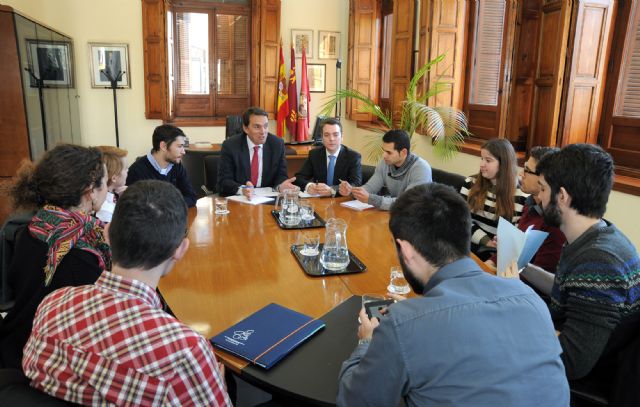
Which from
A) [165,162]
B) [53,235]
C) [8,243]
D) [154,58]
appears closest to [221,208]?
[165,162]

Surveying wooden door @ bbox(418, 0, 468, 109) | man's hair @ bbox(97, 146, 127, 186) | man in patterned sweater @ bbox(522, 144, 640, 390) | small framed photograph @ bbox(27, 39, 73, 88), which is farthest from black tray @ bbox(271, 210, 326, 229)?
small framed photograph @ bbox(27, 39, 73, 88)

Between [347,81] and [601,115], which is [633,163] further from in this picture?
[347,81]

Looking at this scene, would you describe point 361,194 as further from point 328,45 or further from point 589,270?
point 328,45

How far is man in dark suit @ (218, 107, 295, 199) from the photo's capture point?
151 inches

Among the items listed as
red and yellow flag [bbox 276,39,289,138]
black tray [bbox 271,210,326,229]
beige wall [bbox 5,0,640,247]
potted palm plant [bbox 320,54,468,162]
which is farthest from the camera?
red and yellow flag [bbox 276,39,289,138]

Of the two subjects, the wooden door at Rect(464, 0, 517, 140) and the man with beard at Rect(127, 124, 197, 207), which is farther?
the wooden door at Rect(464, 0, 517, 140)

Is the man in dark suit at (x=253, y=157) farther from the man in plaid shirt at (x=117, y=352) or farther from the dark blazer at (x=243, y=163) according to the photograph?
the man in plaid shirt at (x=117, y=352)

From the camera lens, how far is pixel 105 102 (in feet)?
23.4

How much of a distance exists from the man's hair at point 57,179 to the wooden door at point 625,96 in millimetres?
3609

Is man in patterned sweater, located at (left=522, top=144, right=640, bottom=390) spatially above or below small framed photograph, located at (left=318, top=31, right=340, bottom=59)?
below

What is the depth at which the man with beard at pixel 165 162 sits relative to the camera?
3.36 metres

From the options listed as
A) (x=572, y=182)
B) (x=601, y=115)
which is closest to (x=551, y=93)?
(x=601, y=115)

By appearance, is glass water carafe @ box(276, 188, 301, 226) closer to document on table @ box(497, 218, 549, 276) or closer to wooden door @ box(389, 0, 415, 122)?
document on table @ box(497, 218, 549, 276)

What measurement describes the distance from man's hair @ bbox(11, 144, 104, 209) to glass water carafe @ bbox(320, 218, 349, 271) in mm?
955
